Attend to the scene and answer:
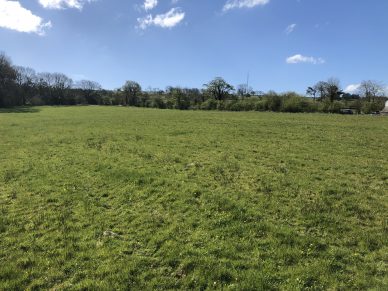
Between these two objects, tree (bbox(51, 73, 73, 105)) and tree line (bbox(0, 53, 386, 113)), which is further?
tree (bbox(51, 73, 73, 105))

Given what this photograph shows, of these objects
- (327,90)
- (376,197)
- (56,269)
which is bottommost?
(56,269)

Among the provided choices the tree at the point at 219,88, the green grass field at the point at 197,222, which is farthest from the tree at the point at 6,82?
the green grass field at the point at 197,222

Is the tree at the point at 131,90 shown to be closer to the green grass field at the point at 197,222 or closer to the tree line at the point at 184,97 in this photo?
the tree line at the point at 184,97

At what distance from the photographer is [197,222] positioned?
8289mm

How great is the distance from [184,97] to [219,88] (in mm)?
16277

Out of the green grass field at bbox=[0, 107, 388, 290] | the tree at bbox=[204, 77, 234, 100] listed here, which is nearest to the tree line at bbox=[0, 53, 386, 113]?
the tree at bbox=[204, 77, 234, 100]

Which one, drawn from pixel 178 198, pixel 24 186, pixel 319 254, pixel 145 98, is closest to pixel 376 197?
pixel 319 254

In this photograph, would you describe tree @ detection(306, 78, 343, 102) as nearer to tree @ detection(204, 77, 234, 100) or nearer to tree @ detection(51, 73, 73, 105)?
tree @ detection(204, 77, 234, 100)

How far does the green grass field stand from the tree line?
202 feet

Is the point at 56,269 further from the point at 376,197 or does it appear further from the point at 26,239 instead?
the point at 376,197

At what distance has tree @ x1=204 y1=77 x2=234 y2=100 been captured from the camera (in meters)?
118

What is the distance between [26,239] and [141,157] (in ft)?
29.1

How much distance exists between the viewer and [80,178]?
12719 millimetres

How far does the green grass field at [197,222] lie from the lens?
19.8ft
